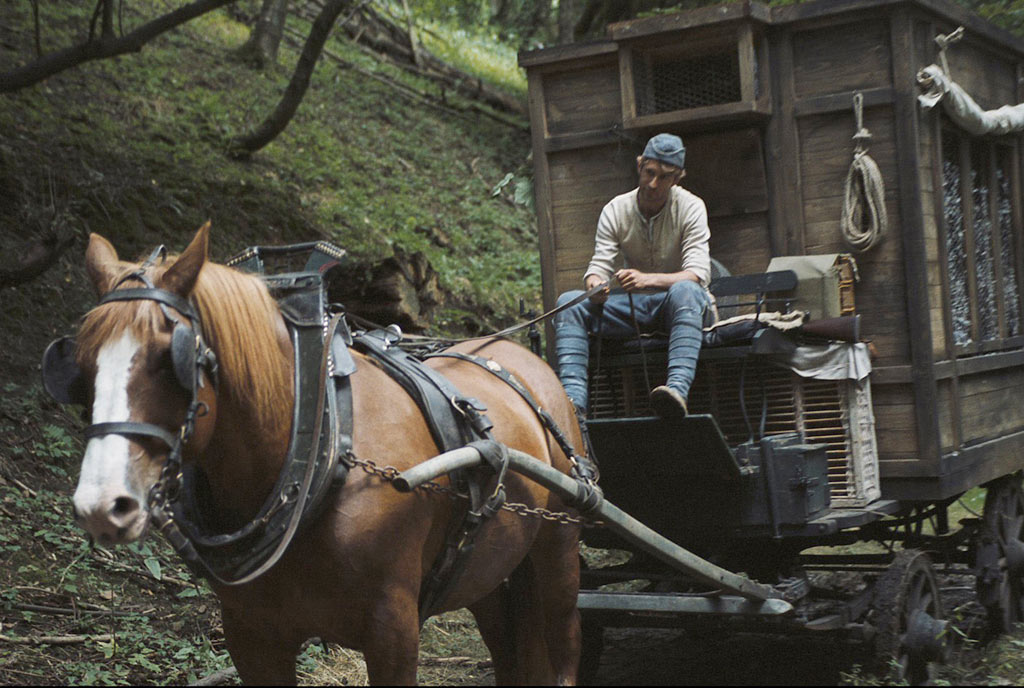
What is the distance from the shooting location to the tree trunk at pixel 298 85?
329 inches

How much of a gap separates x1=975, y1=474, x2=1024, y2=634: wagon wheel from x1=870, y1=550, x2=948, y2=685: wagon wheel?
3.11 ft

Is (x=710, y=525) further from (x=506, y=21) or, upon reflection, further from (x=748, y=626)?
(x=506, y=21)

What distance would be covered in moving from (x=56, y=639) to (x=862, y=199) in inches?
164

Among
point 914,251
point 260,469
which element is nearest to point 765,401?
point 914,251

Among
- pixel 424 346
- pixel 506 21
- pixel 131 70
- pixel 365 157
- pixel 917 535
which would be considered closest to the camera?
pixel 424 346

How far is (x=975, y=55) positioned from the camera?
18.8ft

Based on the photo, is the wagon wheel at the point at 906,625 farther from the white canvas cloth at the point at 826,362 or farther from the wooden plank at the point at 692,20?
the wooden plank at the point at 692,20

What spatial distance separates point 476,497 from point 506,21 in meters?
13.2

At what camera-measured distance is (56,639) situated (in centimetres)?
455

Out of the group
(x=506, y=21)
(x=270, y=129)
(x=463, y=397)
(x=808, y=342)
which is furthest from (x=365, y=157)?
(x=463, y=397)

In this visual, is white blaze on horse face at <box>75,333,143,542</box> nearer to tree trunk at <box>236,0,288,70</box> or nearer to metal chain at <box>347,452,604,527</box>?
metal chain at <box>347,452,604,527</box>

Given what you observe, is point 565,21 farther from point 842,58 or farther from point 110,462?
point 110,462

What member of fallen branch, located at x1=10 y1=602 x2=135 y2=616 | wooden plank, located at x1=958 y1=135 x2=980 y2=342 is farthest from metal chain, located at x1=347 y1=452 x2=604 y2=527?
wooden plank, located at x1=958 y1=135 x2=980 y2=342

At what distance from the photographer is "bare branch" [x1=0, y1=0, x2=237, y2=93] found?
6398mm
